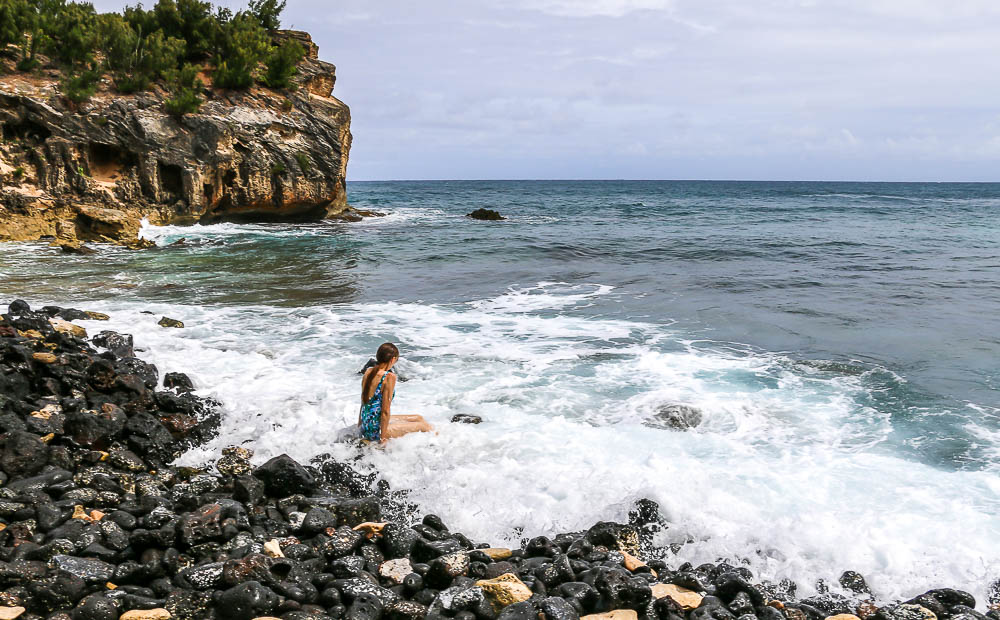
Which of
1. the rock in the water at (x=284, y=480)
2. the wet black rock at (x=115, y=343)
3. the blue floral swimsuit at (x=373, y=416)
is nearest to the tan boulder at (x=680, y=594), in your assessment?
the rock in the water at (x=284, y=480)

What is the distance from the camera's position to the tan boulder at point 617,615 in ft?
14.5

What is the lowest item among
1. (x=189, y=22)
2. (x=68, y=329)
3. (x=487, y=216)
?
(x=68, y=329)

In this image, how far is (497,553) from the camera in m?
5.25

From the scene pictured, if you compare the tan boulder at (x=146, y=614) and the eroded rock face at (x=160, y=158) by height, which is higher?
the eroded rock face at (x=160, y=158)

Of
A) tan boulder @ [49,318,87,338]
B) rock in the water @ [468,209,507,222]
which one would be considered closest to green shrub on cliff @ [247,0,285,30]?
rock in the water @ [468,209,507,222]

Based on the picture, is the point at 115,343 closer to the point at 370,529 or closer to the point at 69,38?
the point at 370,529

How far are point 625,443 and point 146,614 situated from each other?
4.78 meters

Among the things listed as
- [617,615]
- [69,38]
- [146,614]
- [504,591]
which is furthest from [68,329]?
[69,38]

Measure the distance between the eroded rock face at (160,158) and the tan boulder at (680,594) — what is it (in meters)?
22.2

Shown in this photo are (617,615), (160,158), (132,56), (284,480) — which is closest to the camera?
(617,615)

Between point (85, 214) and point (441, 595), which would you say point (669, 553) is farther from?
point (85, 214)

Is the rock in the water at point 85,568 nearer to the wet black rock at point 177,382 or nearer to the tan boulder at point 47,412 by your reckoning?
the tan boulder at point 47,412

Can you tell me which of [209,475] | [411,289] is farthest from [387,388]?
[411,289]

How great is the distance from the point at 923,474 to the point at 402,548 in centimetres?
519
